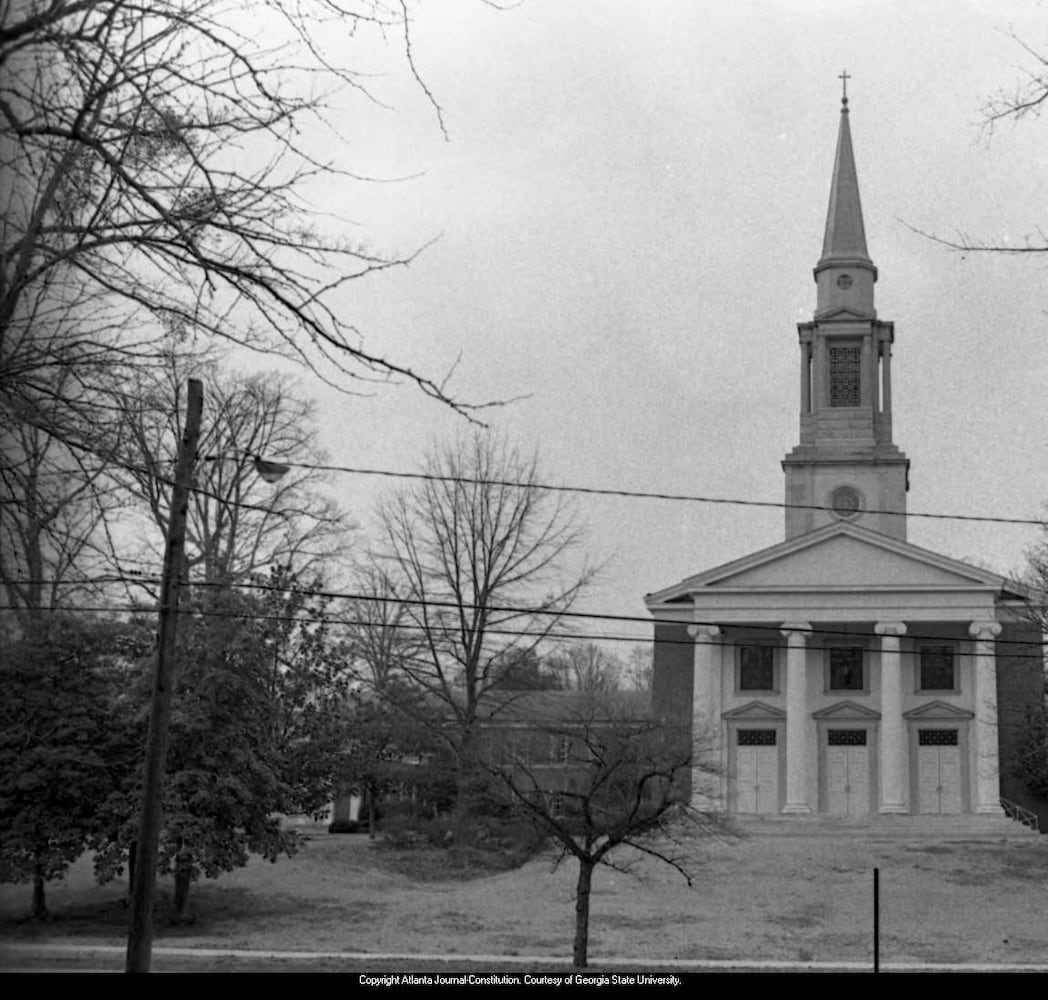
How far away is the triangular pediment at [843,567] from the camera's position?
155 feet

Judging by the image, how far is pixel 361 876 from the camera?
1439 inches

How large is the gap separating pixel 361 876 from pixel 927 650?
69.1 ft

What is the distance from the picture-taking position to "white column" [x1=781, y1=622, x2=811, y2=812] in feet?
153

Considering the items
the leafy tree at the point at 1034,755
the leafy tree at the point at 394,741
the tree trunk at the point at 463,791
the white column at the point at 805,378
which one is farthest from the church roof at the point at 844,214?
the tree trunk at the point at 463,791

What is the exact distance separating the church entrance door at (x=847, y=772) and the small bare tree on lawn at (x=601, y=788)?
11548 millimetres

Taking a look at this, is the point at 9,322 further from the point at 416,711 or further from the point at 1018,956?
the point at 416,711

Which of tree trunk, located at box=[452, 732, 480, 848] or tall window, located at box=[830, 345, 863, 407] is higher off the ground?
tall window, located at box=[830, 345, 863, 407]

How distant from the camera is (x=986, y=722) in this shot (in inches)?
1827

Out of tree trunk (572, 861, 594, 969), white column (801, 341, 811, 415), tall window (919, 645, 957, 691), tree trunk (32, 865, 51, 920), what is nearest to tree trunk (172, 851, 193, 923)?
tree trunk (32, 865, 51, 920)

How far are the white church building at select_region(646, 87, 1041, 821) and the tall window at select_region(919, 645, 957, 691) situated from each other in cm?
5

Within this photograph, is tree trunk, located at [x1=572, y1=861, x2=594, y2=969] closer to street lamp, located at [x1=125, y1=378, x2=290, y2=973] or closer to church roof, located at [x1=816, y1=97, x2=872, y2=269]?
street lamp, located at [x1=125, y1=378, x2=290, y2=973]

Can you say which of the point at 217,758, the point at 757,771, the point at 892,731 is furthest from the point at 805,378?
the point at 217,758

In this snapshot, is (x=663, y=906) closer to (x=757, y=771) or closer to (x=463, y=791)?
(x=463, y=791)

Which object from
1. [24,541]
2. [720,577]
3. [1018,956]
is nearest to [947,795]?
[720,577]
